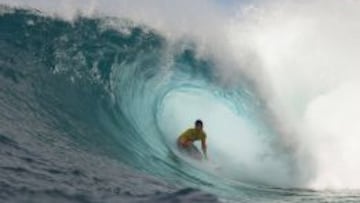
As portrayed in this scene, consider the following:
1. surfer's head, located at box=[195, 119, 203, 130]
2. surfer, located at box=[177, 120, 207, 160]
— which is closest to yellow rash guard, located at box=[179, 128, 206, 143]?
surfer, located at box=[177, 120, 207, 160]

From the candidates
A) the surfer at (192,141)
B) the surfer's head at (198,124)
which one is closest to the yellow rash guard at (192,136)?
the surfer at (192,141)

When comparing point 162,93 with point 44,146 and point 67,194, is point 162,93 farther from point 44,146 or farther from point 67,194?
point 67,194

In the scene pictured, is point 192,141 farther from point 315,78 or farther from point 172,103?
point 315,78

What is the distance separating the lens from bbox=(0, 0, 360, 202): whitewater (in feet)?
29.1

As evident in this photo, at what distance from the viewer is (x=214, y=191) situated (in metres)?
11.0

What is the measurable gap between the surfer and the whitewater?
0.68 feet

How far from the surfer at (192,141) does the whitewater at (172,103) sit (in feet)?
0.68

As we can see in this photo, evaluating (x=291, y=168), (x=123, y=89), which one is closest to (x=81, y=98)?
(x=123, y=89)

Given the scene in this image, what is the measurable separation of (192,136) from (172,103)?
2.89m

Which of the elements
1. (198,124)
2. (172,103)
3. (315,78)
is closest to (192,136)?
(198,124)

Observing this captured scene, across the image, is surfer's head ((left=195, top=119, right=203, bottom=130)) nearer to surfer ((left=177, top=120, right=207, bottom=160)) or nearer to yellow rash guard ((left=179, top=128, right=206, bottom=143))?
surfer ((left=177, top=120, right=207, bottom=160))

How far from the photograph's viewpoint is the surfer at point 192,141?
13.9m

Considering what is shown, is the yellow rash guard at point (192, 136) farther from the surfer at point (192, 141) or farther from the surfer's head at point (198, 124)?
the surfer's head at point (198, 124)

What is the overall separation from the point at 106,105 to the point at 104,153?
10.8 feet
